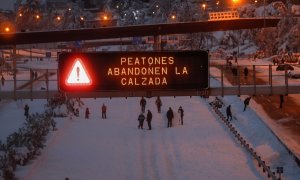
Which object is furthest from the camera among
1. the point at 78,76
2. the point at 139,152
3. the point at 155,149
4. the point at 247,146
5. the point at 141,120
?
the point at 141,120

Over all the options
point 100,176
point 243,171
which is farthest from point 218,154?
point 100,176

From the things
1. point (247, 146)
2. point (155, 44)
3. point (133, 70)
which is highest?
point (155, 44)

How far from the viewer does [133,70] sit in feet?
55.6

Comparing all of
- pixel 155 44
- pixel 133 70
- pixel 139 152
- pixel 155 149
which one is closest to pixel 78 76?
pixel 133 70

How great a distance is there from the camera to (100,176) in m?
32.5

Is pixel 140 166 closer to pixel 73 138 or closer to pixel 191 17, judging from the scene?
pixel 73 138

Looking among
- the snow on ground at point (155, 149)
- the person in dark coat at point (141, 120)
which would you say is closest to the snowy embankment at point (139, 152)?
the snow on ground at point (155, 149)

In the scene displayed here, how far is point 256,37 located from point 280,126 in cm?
7130

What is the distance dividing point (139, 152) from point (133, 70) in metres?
21.4

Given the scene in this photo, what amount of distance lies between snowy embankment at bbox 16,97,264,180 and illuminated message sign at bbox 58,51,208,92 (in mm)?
15261

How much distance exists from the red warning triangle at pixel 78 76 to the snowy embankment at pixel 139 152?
1528cm

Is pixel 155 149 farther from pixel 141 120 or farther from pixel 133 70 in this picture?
pixel 133 70

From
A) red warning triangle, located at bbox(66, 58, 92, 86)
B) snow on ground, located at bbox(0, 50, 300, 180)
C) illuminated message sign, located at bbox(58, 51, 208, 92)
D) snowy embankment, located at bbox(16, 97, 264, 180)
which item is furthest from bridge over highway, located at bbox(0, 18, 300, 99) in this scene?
snow on ground, located at bbox(0, 50, 300, 180)

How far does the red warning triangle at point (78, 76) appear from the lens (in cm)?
1714
